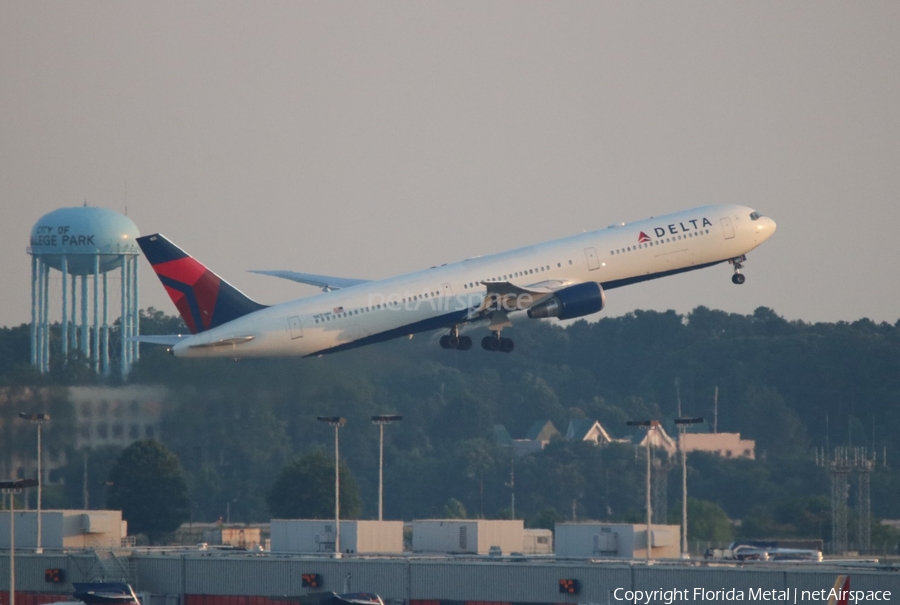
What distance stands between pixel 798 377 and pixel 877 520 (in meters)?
45.6

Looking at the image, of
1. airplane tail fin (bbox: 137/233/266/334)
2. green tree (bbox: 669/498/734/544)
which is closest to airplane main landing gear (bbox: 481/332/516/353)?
airplane tail fin (bbox: 137/233/266/334)

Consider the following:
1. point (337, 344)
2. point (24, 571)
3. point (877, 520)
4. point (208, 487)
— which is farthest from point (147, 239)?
point (877, 520)

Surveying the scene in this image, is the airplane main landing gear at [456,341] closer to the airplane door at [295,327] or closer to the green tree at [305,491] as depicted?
the airplane door at [295,327]

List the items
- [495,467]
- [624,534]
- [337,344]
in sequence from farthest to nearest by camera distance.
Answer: [495,467] < [337,344] < [624,534]

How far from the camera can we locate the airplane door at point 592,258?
252 ft

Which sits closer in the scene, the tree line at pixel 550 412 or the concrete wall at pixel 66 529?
the concrete wall at pixel 66 529

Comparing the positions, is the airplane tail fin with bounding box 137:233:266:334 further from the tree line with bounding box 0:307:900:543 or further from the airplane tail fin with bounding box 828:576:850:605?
the airplane tail fin with bounding box 828:576:850:605

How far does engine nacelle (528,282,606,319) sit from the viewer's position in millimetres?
75688

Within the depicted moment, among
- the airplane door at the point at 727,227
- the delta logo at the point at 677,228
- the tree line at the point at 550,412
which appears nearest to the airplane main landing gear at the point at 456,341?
the tree line at the point at 550,412

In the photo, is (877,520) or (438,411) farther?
(438,411)

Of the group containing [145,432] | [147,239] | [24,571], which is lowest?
[24,571]

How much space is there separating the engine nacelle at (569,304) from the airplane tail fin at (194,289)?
1213cm

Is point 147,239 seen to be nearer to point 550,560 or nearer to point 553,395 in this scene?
point 550,560

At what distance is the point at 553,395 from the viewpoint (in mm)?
153500
